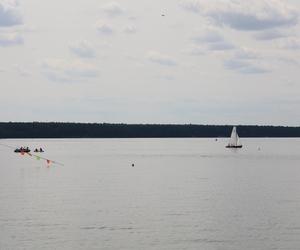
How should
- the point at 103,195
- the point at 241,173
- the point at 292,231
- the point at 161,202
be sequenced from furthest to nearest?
the point at 241,173
the point at 103,195
the point at 161,202
the point at 292,231

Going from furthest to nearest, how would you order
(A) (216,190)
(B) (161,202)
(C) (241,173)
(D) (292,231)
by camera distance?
(C) (241,173) → (A) (216,190) → (B) (161,202) → (D) (292,231)

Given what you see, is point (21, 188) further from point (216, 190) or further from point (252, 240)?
point (252, 240)

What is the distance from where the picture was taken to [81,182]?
4230 inches

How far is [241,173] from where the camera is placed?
128 m

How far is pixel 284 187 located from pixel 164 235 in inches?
1748

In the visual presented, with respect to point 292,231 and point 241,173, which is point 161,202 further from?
point 241,173

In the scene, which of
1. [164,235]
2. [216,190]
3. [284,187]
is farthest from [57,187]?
[164,235]

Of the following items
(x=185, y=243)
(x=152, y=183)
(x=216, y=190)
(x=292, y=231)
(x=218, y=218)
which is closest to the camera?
(x=185, y=243)

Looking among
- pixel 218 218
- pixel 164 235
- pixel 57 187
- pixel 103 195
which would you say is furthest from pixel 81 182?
pixel 164 235

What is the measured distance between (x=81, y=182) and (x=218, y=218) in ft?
146

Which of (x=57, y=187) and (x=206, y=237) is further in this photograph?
(x=57, y=187)

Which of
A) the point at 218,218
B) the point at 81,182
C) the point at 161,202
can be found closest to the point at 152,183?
the point at 81,182

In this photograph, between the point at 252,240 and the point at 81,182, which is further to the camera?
the point at 81,182

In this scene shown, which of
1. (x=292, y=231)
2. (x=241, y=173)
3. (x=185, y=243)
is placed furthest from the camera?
(x=241, y=173)
